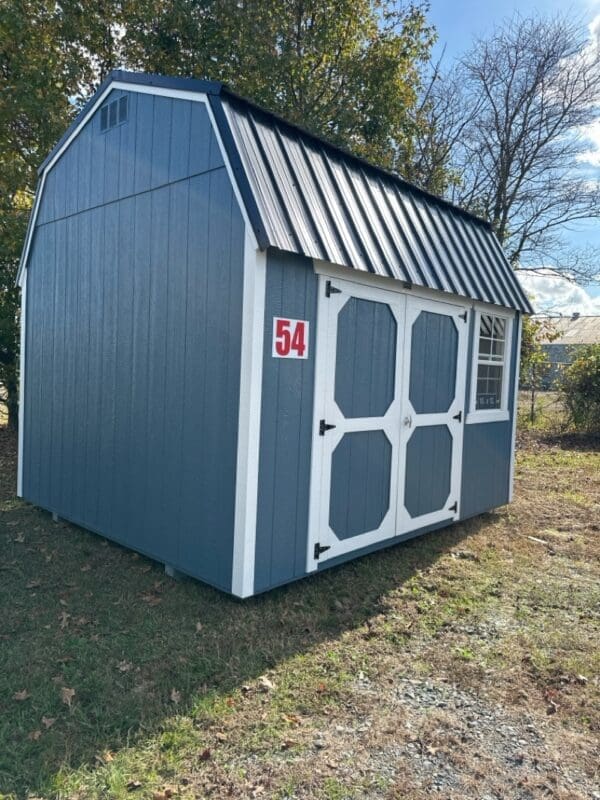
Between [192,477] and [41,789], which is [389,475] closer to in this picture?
[192,477]

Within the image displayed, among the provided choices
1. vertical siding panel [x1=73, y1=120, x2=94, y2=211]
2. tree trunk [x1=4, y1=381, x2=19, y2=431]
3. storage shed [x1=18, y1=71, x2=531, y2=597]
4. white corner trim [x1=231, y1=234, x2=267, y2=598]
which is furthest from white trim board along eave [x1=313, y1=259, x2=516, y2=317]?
tree trunk [x1=4, y1=381, x2=19, y2=431]

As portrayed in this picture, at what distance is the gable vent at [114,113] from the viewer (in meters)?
4.47

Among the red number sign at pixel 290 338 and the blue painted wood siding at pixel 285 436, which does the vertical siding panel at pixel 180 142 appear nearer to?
the blue painted wood siding at pixel 285 436

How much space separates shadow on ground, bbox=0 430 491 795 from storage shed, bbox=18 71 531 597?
22cm

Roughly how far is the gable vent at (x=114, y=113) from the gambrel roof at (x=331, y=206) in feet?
0.40

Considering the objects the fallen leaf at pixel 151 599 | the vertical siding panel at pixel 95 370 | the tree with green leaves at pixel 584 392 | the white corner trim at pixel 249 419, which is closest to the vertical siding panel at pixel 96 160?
the vertical siding panel at pixel 95 370

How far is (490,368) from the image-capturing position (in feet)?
19.4

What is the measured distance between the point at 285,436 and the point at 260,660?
1.35 m

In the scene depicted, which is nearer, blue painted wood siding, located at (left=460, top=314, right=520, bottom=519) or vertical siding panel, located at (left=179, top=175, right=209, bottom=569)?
vertical siding panel, located at (left=179, top=175, right=209, bottom=569)

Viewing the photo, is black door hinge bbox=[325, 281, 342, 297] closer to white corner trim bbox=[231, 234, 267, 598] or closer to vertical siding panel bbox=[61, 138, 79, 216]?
white corner trim bbox=[231, 234, 267, 598]

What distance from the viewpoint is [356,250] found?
3.98m

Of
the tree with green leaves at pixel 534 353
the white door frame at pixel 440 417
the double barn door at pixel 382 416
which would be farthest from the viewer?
the tree with green leaves at pixel 534 353

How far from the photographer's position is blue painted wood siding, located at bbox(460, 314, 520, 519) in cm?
558

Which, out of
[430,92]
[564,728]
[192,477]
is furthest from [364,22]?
[564,728]
